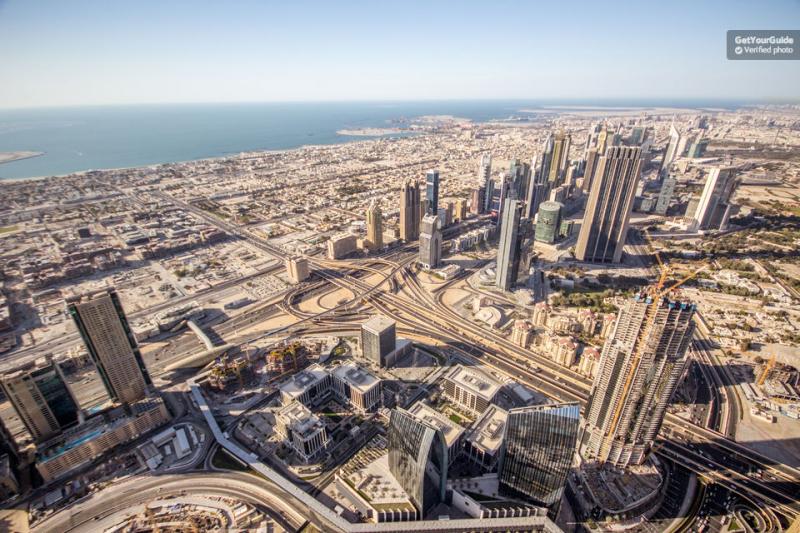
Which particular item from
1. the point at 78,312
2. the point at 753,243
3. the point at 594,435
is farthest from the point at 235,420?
the point at 753,243

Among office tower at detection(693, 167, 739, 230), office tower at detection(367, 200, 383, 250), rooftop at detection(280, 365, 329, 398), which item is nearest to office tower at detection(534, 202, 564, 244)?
office tower at detection(367, 200, 383, 250)

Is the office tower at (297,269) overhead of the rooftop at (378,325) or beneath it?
beneath

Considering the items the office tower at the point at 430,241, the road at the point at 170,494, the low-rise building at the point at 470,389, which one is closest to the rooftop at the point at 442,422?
the low-rise building at the point at 470,389

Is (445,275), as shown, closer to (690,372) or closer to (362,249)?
(362,249)

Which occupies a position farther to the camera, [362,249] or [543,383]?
[362,249]

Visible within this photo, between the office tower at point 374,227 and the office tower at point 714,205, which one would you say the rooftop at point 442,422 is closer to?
the office tower at point 374,227

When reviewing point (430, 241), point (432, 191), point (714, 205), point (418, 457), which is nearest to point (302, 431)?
point (418, 457)
